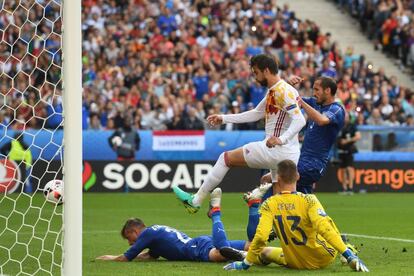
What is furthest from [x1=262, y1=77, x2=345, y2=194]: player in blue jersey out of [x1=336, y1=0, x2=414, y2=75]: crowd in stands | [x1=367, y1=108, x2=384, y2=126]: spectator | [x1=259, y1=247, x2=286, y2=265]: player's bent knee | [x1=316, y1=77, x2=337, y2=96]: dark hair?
[x1=336, y1=0, x2=414, y2=75]: crowd in stands

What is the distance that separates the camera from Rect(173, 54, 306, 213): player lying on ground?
36.8 feet

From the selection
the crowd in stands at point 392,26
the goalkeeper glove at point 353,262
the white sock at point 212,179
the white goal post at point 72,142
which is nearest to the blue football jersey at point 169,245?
the white sock at point 212,179

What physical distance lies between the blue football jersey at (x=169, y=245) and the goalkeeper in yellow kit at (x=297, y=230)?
1049 mm

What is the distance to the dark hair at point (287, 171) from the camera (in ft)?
31.8

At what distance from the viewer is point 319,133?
12.3 metres

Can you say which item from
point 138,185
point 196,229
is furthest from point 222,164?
point 138,185

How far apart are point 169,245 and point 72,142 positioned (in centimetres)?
295

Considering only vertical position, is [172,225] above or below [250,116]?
below

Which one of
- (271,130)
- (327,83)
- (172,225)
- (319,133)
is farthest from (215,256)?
(172,225)

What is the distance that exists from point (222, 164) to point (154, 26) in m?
18.8

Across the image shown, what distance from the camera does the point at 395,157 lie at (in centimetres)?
2686

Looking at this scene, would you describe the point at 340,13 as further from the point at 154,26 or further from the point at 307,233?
the point at 307,233

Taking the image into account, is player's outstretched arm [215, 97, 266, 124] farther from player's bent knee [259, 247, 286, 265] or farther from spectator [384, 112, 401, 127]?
spectator [384, 112, 401, 127]

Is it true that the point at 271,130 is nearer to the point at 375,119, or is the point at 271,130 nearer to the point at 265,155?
the point at 265,155
